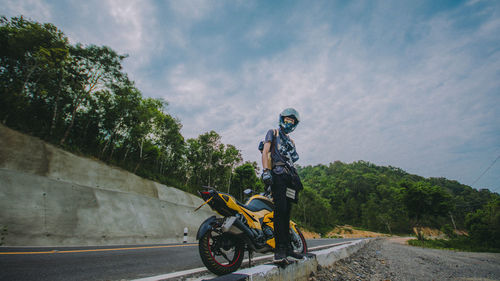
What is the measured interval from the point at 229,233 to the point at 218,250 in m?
0.26

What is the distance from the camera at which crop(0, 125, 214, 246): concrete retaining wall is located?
23.0ft

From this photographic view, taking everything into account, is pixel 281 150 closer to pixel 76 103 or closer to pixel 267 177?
pixel 267 177

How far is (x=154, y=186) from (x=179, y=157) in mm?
12619

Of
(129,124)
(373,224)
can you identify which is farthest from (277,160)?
(373,224)

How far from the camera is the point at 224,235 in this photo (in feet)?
7.54

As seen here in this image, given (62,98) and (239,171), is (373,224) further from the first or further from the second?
(62,98)

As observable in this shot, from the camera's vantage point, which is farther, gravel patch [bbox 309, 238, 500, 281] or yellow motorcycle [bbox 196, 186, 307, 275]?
gravel patch [bbox 309, 238, 500, 281]

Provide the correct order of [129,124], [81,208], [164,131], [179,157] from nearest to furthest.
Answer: [81,208]
[129,124]
[164,131]
[179,157]

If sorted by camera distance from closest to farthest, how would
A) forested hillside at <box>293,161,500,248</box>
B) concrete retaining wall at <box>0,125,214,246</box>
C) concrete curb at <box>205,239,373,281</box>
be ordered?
concrete curb at <box>205,239,373,281</box>, concrete retaining wall at <box>0,125,214,246</box>, forested hillside at <box>293,161,500,248</box>

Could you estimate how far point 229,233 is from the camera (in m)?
2.20

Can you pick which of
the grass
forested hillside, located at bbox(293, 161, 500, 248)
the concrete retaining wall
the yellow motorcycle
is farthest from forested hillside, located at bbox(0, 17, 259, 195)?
forested hillside, located at bbox(293, 161, 500, 248)

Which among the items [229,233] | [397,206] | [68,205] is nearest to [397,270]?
[229,233]

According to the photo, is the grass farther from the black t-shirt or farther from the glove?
the glove

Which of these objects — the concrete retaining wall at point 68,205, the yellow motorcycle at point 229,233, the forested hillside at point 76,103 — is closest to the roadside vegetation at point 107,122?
the forested hillside at point 76,103
